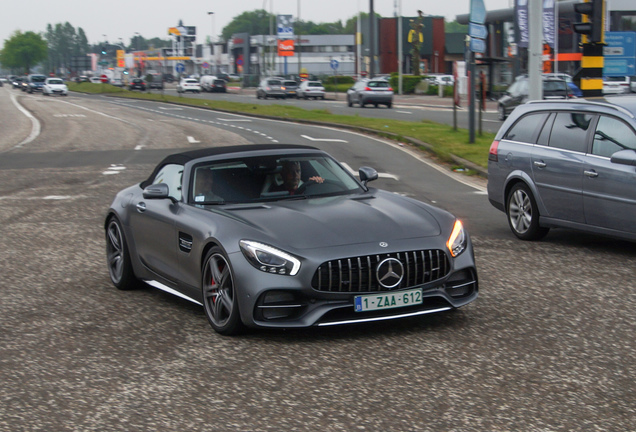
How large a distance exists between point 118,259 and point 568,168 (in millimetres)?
4665

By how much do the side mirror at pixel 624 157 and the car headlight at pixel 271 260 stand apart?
4375mm

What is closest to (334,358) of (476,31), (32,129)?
(476,31)

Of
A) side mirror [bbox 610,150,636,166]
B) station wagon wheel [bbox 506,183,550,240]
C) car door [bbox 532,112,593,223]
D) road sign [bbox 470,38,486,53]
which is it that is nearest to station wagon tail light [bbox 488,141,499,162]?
station wagon wheel [bbox 506,183,550,240]

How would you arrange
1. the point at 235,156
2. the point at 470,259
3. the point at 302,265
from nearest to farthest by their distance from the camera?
the point at 302,265 → the point at 470,259 → the point at 235,156

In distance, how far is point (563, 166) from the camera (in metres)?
9.56

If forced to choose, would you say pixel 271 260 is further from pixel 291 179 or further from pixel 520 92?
pixel 520 92

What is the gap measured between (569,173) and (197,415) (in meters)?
6.07

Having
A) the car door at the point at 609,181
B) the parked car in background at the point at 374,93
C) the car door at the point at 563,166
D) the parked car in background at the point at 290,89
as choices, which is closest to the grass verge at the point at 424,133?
the parked car in background at the point at 374,93

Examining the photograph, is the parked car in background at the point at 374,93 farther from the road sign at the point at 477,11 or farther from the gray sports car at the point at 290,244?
the gray sports car at the point at 290,244

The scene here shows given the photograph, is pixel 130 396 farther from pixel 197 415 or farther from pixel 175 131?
pixel 175 131

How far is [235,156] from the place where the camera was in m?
7.16

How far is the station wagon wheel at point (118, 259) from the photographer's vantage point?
7684mm

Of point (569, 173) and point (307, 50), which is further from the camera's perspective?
point (307, 50)

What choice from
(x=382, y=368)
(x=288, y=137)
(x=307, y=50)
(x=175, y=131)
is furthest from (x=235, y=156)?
(x=307, y=50)
